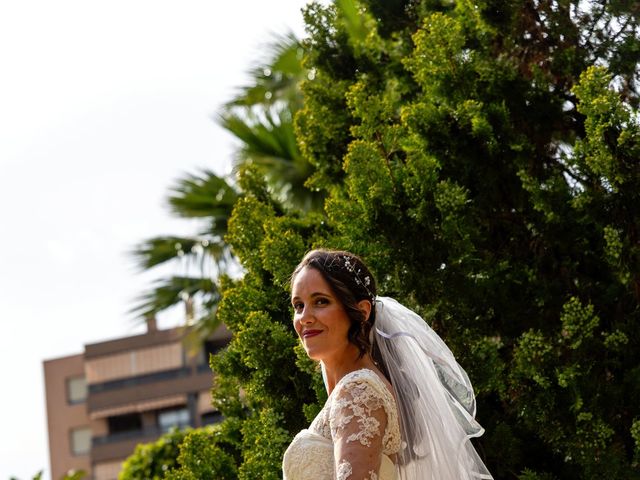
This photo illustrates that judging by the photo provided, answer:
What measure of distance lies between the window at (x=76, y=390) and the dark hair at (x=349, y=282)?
62.9 metres

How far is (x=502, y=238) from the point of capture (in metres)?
6.70

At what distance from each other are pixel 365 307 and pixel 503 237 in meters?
2.54

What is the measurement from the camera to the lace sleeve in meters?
3.78

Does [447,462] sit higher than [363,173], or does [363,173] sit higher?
[363,173]

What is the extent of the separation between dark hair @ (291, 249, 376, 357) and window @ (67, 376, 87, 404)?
62.9m

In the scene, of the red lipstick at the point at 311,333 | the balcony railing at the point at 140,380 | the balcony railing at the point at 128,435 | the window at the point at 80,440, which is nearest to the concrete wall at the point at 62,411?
the window at the point at 80,440

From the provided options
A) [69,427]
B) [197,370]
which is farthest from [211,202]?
[69,427]

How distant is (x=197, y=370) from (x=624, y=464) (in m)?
56.1

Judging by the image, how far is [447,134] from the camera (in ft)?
21.1

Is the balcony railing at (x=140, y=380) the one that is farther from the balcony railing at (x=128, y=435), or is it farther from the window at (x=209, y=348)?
the balcony railing at (x=128, y=435)

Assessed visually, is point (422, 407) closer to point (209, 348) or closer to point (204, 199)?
point (204, 199)

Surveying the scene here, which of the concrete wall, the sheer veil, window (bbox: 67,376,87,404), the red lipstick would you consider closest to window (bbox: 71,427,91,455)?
the concrete wall

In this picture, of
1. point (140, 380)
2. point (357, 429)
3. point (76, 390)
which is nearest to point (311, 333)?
point (357, 429)

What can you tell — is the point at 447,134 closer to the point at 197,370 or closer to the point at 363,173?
the point at 363,173
